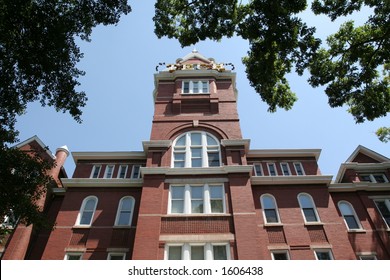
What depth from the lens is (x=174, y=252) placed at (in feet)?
48.4

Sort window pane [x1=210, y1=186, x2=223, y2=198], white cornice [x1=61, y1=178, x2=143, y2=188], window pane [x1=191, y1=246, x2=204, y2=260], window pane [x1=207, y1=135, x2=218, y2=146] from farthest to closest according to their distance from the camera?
window pane [x1=207, y1=135, x2=218, y2=146], white cornice [x1=61, y1=178, x2=143, y2=188], window pane [x1=210, y1=186, x2=223, y2=198], window pane [x1=191, y1=246, x2=204, y2=260]

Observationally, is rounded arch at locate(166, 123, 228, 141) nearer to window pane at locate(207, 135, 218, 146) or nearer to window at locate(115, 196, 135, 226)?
window pane at locate(207, 135, 218, 146)

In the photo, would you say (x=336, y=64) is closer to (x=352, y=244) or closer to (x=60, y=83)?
(x=352, y=244)

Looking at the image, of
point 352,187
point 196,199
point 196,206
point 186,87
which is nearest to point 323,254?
point 352,187

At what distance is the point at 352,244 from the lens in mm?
16547

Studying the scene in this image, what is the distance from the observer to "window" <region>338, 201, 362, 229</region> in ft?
58.0

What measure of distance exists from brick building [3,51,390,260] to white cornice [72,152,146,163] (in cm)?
7

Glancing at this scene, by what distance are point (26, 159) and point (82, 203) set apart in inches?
254

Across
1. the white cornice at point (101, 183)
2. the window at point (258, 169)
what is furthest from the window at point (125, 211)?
the window at point (258, 169)

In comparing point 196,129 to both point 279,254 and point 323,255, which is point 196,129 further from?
point 323,255

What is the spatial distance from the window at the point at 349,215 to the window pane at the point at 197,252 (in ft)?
29.8

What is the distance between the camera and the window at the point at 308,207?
1736cm

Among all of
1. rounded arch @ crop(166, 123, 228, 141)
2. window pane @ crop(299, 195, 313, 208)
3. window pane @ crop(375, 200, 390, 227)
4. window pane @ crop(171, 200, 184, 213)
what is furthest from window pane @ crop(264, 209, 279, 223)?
window pane @ crop(375, 200, 390, 227)
